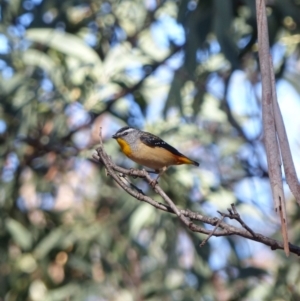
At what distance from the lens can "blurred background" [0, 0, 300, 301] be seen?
16.3 feet

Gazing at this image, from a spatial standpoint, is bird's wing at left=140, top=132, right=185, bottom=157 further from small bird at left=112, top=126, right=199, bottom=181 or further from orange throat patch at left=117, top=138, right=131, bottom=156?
orange throat patch at left=117, top=138, right=131, bottom=156

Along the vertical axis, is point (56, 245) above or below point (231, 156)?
below

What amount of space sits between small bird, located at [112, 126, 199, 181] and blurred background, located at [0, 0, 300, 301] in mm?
718

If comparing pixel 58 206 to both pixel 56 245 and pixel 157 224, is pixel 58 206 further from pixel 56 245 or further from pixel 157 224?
pixel 157 224

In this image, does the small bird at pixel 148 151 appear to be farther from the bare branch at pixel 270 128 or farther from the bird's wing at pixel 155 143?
the bare branch at pixel 270 128

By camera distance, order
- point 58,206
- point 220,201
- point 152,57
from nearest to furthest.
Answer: point 220,201 < point 152,57 < point 58,206

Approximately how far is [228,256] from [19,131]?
5.12 ft

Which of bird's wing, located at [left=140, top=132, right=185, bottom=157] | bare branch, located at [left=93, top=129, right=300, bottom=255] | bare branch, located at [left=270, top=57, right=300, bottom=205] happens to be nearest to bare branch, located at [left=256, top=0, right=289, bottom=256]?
bare branch, located at [left=270, top=57, right=300, bottom=205]

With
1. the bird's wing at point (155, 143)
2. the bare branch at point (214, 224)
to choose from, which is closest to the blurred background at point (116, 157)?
the bird's wing at point (155, 143)

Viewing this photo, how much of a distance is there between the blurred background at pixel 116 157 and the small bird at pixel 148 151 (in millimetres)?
718

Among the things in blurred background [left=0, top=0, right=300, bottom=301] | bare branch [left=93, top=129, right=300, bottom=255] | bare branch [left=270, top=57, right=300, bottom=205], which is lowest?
blurred background [left=0, top=0, right=300, bottom=301]

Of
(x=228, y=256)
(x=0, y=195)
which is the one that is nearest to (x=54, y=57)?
(x=0, y=195)

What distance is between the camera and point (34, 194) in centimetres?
586

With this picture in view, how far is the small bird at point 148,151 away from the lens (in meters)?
3.91
